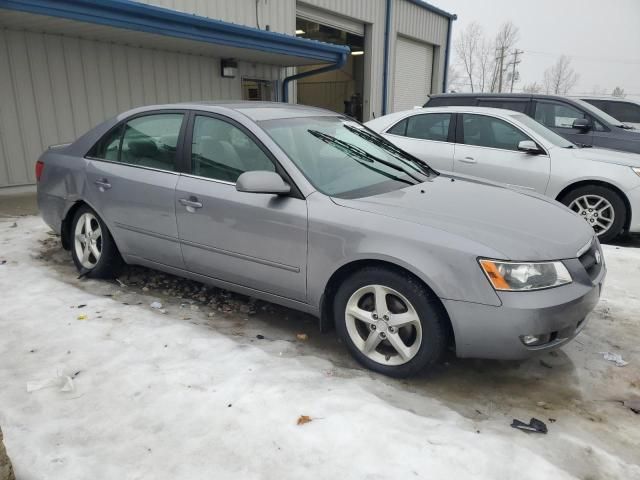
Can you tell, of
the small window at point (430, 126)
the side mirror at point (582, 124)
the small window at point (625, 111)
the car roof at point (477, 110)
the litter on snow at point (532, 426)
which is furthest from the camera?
the small window at point (625, 111)

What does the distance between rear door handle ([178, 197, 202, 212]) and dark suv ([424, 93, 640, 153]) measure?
19.8 feet

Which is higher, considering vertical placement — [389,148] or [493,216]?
[389,148]

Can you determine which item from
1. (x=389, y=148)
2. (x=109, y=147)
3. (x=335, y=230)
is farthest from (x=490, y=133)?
(x=109, y=147)

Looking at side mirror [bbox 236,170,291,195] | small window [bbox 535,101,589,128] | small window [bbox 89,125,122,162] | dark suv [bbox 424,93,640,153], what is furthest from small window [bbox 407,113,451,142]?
side mirror [bbox 236,170,291,195]

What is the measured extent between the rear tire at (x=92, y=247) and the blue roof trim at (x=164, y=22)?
129 inches

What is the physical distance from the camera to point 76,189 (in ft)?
14.3

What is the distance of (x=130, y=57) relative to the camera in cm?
909

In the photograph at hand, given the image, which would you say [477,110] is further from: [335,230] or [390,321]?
[390,321]

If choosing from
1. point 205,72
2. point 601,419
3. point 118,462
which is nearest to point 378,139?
point 601,419

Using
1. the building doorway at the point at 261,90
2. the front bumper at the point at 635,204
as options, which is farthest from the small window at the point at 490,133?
the building doorway at the point at 261,90

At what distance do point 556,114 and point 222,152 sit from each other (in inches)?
252

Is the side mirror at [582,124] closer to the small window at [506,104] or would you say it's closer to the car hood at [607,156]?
the small window at [506,104]

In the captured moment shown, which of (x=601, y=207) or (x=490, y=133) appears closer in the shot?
(x=601, y=207)

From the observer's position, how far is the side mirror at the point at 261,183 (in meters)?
3.11
